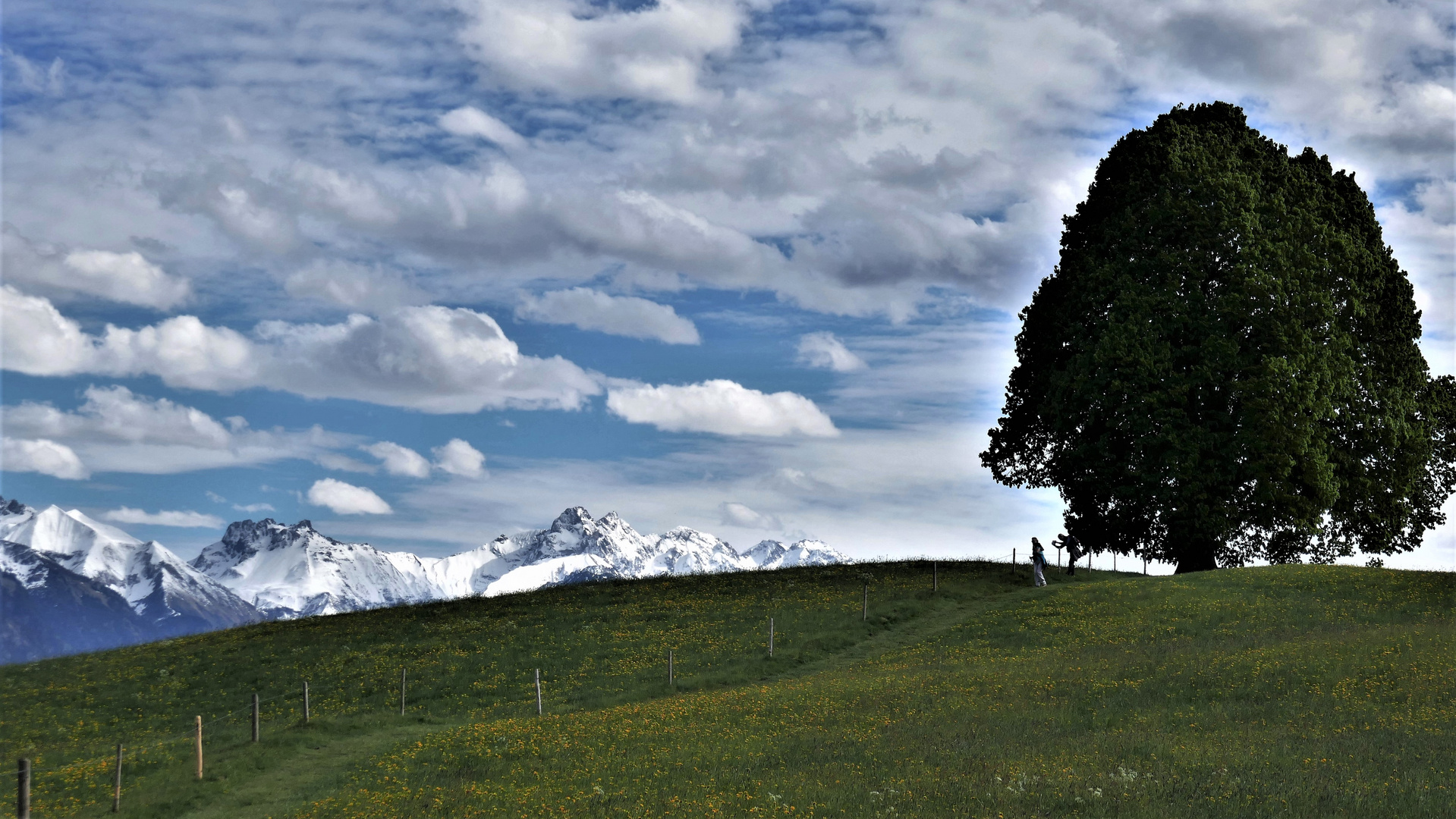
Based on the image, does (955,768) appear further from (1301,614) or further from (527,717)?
(1301,614)

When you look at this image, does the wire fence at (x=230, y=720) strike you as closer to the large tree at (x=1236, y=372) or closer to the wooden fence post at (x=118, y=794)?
the wooden fence post at (x=118, y=794)

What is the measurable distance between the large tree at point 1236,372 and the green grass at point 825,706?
3.51 metres

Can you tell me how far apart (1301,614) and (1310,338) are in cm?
1623

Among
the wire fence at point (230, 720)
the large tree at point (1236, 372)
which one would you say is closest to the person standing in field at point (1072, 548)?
the large tree at point (1236, 372)

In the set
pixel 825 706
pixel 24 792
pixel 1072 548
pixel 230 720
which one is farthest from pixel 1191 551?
pixel 24 792

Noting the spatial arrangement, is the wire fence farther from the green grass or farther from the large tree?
the large tree

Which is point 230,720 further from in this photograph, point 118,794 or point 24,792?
point 24,792

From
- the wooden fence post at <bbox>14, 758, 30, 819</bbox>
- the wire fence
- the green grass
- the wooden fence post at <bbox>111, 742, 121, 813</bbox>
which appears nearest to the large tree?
the green grass

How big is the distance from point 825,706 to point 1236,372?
32.4 metres

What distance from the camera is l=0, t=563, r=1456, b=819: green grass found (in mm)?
22734

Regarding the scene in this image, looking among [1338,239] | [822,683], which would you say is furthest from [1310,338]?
[822,683]

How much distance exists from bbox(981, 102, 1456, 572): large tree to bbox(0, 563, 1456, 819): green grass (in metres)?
3.51

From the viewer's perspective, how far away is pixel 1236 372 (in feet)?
175

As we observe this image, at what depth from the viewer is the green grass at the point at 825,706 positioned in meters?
22.7
